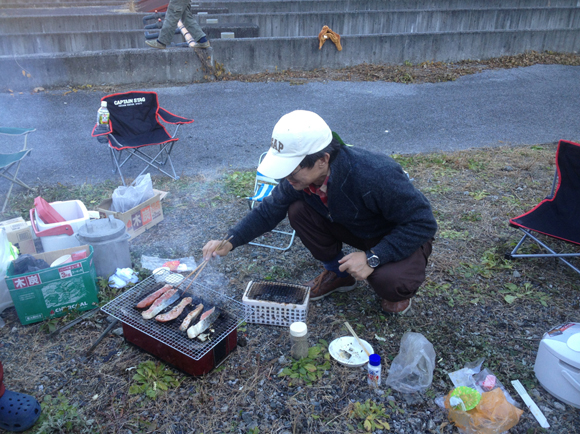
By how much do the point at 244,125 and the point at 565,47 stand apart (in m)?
9.76

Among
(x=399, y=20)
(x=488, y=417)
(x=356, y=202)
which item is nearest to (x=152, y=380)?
(x=356, y=202)

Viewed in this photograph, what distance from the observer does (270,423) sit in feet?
7.09

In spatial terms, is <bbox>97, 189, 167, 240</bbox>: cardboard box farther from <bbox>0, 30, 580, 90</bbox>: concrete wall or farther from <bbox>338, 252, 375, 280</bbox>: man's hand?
<bbox>0, 30, 580, 90</bbox>: concrete wall

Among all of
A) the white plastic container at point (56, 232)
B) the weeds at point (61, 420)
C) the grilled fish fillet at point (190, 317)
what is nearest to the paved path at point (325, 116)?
the white plastic container at point (56, 232)

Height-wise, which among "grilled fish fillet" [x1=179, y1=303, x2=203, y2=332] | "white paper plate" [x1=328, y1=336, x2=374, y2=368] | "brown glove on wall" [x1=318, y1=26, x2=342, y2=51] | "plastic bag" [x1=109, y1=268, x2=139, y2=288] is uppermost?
"brown glove on wall" [x1=318, y1=26, x2=342, y2=51]

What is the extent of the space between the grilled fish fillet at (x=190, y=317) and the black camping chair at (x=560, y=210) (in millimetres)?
2525

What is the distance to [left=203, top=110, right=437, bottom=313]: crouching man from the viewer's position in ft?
7.13

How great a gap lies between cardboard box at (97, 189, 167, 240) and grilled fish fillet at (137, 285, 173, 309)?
4.13 feet

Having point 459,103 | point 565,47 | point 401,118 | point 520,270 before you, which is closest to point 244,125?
point 401,118

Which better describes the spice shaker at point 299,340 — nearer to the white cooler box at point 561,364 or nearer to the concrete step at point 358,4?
the white cooler box at point 561,364

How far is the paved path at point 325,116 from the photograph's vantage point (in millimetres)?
5809

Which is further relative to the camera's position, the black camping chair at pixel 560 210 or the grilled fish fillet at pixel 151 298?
the black camping chair at pixel 560 210

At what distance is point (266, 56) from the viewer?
9.28 metres

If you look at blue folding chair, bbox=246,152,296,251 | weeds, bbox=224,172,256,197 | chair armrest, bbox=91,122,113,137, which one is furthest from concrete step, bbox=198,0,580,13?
blue folding chair, bbox=246,152,296,251
